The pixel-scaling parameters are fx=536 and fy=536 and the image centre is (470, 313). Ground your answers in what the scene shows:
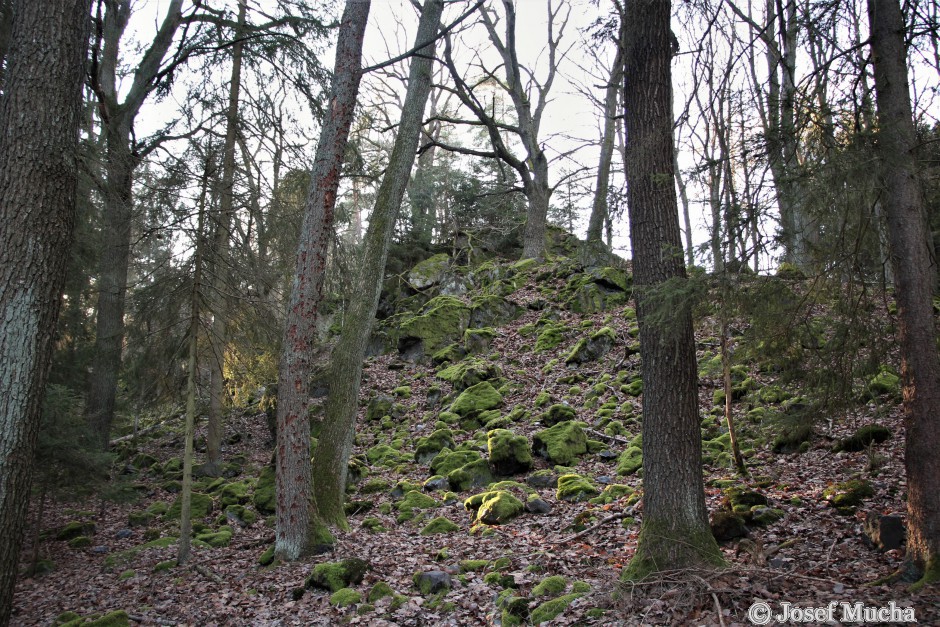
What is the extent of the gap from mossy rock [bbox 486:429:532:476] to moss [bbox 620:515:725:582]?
411 centimetres

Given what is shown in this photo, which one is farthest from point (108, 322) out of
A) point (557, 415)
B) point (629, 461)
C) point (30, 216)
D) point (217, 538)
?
point (629, 461)

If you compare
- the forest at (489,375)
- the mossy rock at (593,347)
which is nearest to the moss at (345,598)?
the forest at (489,375)

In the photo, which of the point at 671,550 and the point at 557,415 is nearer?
the point at 671,550

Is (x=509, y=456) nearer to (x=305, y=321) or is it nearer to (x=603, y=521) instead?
(x=603, y=521)

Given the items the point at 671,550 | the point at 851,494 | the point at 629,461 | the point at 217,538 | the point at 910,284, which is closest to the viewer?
the point at 910,284

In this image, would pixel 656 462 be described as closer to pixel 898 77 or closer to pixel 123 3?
pixel 898 77

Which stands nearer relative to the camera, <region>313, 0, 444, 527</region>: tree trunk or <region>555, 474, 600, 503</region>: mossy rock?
<region>555, 474, 600, 503</region>: mossy rock

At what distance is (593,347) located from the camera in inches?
479

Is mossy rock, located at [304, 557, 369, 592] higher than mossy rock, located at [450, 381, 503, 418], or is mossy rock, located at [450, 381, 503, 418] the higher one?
mossy rock, located at [450, 381, 503, 418]

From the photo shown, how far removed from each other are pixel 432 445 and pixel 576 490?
11.9ft

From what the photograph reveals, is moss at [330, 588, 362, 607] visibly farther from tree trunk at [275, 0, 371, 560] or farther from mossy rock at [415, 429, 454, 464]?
mossy rock at [415, 429, 454, 464]

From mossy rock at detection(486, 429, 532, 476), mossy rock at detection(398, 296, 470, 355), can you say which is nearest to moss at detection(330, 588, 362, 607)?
mossy rock at detection(486, 429, 532, 476)

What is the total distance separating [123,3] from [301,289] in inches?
394

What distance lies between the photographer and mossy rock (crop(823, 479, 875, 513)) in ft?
17.4
